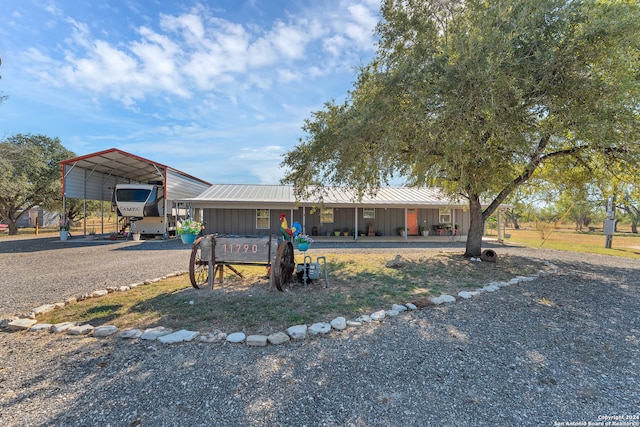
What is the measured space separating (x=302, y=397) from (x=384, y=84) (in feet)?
19.3

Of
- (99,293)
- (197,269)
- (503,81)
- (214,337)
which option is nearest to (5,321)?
(99,293)

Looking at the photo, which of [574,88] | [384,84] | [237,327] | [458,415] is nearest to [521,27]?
[574,88]

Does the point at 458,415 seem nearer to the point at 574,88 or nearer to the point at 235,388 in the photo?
the point at 235,388

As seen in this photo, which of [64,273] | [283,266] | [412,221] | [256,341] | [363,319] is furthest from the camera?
[412,221]

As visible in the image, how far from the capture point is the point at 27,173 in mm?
23312

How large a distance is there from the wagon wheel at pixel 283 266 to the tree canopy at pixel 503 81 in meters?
2.96

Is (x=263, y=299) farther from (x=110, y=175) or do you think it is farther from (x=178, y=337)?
(x=110, y=175)

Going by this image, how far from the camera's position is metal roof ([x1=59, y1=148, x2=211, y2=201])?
55.8ft

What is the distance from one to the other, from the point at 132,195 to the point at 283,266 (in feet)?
49.4

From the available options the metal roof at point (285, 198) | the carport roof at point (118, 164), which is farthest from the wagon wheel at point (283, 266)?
the carport roof at point (118, 164)

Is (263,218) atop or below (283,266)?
atop

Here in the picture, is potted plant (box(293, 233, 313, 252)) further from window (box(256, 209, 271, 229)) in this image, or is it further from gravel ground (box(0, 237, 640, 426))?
window (box(256, 209, 271, 229))

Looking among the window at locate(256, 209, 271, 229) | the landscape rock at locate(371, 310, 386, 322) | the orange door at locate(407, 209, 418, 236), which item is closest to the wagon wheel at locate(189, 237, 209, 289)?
the landscape rock at locate(371, 310, 386, 322)

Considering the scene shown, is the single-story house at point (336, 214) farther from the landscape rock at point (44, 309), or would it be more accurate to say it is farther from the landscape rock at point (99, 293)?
the landscape rock at point (44, 309)
